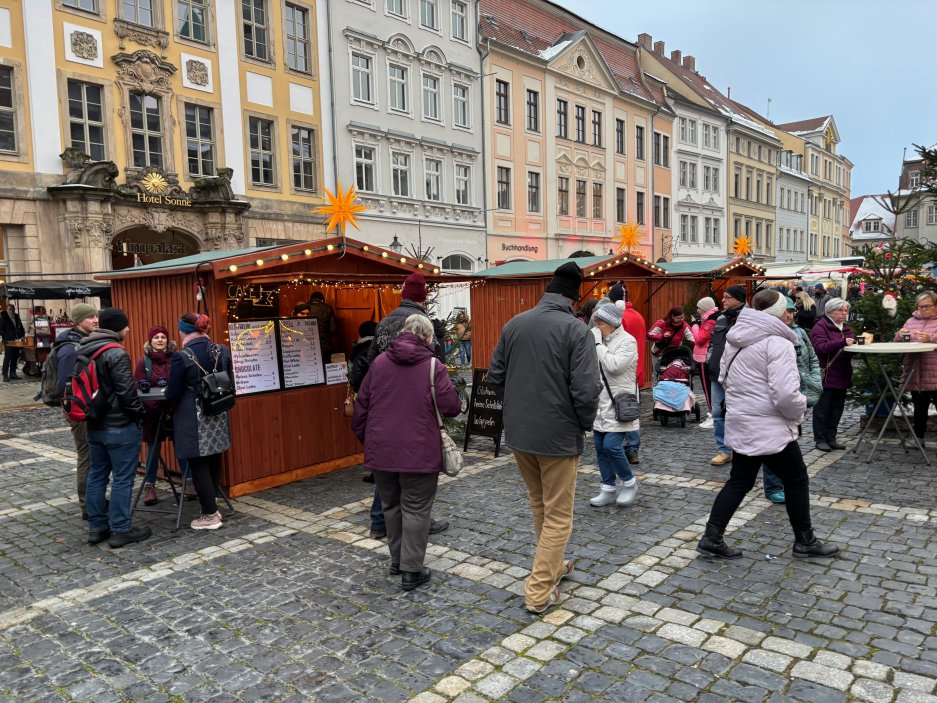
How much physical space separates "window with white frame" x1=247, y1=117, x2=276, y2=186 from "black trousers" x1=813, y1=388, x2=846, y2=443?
17.3 meters

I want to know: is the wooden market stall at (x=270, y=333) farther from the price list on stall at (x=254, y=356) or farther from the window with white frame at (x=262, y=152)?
the window with white frame at (x=262, y=152)

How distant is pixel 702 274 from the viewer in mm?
15633

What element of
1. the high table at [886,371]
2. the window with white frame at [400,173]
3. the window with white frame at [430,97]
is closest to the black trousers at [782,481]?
the high table at [886,371]

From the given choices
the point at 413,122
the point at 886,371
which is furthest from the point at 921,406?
the point at 413,122

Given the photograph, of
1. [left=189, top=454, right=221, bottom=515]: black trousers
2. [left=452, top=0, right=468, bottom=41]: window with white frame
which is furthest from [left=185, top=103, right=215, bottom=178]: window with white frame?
[left=189, top=454, right=221, bottom=515]: black trousers

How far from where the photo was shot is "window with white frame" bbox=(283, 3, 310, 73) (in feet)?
71.4

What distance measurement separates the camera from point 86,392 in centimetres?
525

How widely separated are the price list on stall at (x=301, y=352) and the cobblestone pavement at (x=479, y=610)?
57.6 inches

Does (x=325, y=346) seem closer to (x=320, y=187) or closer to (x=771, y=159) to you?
(x=320, y=187)

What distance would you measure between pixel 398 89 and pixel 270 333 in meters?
19.9

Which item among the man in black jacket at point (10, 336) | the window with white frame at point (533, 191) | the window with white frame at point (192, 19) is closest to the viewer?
the man in black jacket at point (10, 336)

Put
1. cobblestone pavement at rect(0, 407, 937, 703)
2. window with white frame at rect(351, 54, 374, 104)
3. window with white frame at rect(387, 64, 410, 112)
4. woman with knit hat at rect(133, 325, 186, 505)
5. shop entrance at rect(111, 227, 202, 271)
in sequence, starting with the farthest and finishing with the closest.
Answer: window with white frame at rect(387, 64, 410, 112), window with white frame at rect(351, 54, 374, 104), shop entrance at rect(111, 227, 202, 271), woman with knit hat at rect(133, 325, 186, 505), cobblestone pavement at rect(0, 407, 937, 703)

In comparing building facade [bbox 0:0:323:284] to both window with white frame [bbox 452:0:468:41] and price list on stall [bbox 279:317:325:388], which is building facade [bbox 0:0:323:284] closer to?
window with white frame [bbox 452:0:468:41]

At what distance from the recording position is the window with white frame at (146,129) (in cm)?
1841
